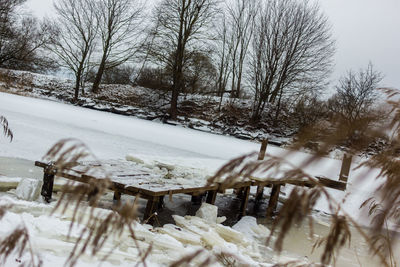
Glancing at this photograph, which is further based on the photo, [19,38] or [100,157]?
[19,38]

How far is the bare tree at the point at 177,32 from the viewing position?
24.3 m

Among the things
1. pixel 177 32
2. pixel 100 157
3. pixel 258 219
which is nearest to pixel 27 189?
pixel 100 157

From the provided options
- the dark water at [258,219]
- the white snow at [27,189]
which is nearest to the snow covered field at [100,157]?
the white snow at [27,189]

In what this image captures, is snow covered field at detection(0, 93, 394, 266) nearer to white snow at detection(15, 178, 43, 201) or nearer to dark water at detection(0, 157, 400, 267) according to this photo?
white snow at detection(15, 178, 43, 201)

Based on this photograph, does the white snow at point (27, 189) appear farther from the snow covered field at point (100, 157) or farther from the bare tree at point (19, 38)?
the bare tree at point (19, 38)

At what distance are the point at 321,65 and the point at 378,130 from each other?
24.5m


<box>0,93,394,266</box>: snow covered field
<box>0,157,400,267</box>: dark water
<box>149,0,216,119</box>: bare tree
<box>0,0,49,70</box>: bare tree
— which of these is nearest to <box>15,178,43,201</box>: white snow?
<box>0,93,394,266</box>: snow covered field

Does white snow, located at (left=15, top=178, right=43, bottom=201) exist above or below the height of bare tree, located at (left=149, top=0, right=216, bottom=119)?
below

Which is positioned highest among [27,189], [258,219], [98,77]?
[98,77]

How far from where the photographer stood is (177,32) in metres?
24.6

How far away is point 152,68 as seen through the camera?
28.1 metres

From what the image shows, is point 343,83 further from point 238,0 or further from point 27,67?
point 27,67

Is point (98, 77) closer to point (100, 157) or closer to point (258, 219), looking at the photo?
point (100, 157)

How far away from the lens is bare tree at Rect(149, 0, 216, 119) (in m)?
24.3
